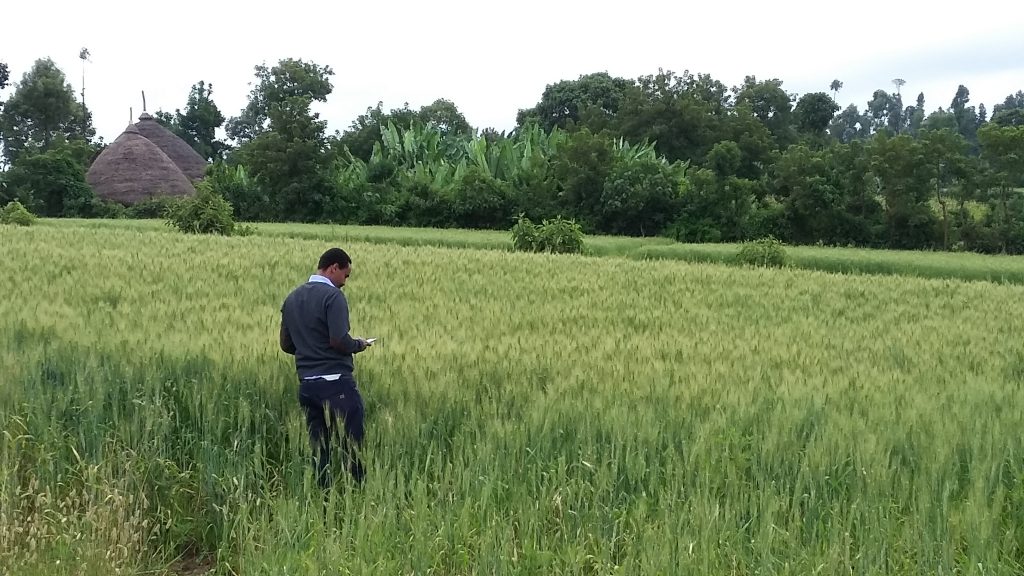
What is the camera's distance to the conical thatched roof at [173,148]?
48062 mm

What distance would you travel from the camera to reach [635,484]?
12.2 ft

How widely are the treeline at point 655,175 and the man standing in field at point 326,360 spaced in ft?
81.5

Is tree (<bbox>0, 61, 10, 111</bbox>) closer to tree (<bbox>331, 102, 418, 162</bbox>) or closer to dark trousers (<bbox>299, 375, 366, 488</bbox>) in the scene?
tree (<bbox>331, 102, 418, 162</bbox>)

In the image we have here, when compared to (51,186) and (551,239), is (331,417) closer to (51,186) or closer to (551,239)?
(551,239)

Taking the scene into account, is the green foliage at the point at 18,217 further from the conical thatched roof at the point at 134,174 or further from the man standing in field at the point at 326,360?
the man standing in field at the point at 326,360

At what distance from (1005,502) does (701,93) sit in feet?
125

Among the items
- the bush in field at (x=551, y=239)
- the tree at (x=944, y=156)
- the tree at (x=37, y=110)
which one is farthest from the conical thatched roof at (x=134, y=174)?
the tree at (x=944, y=156)

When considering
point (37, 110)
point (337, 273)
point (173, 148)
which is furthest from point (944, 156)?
point (37, 110)

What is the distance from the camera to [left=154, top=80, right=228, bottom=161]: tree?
193ft

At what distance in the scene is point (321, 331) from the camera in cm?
427

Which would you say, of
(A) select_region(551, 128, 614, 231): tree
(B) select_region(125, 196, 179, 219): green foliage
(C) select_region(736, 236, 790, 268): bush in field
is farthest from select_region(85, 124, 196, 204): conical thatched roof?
(C) select_region(736, 236, 790, 268): bush in field

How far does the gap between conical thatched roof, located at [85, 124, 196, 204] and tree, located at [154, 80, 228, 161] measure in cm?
1508

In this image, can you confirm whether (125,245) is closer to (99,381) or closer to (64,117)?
(99,381)

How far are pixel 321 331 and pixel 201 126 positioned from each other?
60120 millimetres
